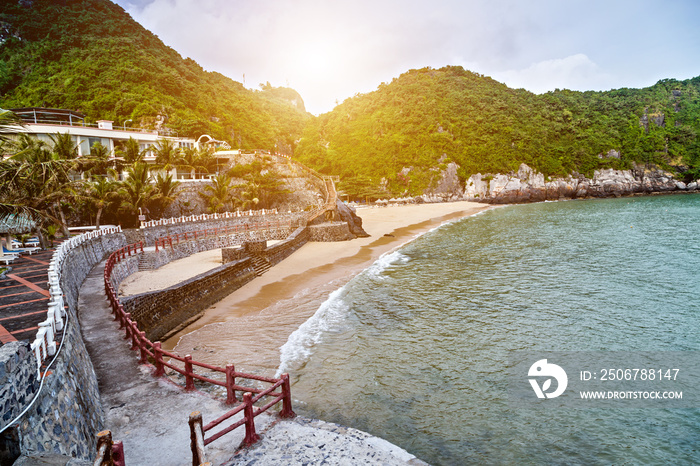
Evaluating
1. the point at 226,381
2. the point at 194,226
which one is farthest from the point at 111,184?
the point at 226,381

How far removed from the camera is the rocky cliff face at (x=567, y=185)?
86.9m

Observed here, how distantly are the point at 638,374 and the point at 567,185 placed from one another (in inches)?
3648

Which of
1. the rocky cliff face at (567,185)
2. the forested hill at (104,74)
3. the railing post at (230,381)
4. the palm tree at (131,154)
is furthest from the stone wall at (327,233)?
the rocky cliff face at (567,185)

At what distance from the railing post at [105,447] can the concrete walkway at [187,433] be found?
5.22ft

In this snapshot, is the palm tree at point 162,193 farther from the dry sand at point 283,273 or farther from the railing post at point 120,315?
the railing post at point 120,315

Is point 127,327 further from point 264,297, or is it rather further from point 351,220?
point 351,220

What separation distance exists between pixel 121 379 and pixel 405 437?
6627 millimetres

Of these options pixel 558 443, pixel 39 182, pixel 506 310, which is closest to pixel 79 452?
pixel 558 443

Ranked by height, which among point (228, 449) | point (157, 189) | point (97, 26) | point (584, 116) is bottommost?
point (228, 449)

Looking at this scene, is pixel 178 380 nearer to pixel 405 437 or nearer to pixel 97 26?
pixel 405 437

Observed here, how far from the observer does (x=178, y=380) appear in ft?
28.5

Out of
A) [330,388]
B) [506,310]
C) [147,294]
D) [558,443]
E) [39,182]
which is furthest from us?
[39,182]

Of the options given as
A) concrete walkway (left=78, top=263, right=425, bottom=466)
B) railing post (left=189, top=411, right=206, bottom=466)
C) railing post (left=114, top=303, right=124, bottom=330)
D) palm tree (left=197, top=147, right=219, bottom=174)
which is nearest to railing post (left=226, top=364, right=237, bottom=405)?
concrete walkway (left=78, top=263, right=425, bottom=466)

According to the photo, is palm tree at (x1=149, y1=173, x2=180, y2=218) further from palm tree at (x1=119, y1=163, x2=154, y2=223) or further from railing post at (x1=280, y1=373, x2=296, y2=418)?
railing post at (x1=280, y1=373, x2=296, y2=418)
